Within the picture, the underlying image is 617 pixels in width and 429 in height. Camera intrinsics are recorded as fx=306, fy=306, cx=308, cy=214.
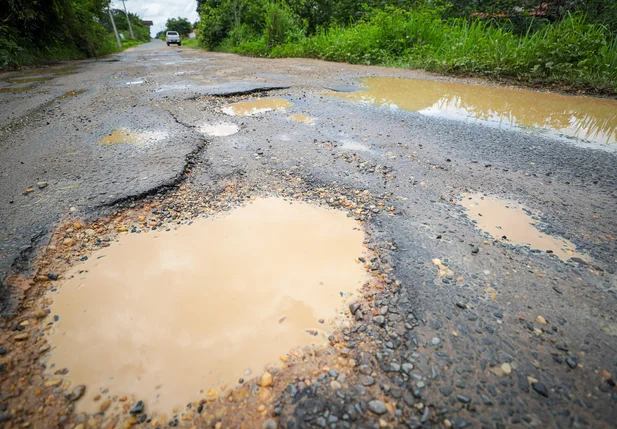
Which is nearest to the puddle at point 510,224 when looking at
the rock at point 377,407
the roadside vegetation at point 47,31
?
the rock at point 377,407

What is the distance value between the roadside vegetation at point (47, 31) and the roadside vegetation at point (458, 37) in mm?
6566

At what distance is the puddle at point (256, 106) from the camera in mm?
4227

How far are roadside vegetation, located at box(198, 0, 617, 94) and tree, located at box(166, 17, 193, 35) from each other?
46.3 m

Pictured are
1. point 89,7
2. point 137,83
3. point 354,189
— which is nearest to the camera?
point 354,189

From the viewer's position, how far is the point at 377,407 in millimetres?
1049

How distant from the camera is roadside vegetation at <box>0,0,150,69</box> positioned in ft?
34.1

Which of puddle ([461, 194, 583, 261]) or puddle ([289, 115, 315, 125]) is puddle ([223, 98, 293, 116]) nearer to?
puddle ([289, 115, 315, 125])

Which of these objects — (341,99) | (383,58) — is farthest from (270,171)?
(383,58)

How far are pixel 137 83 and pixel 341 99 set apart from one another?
4.60 m

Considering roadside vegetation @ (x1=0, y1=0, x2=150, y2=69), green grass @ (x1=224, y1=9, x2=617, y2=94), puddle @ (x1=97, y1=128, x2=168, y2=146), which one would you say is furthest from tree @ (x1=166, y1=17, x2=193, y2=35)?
puddle @ (x1=97, y1=128, x2=168, y2=146)

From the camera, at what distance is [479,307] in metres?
1.39

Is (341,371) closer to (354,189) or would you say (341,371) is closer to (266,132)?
(354,189)

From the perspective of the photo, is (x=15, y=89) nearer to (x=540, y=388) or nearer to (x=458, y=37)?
(x=540, y=388)

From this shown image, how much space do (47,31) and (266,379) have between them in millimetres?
17272
